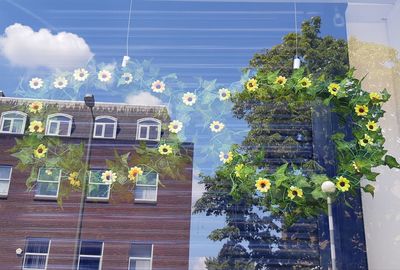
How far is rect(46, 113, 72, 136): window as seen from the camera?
244cm

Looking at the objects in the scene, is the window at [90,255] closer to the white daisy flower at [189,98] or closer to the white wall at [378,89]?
the white daisy flower at [189,98]

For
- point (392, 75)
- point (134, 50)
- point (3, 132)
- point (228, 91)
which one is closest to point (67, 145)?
point (3, 132)

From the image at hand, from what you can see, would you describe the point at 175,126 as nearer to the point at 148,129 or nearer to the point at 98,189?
the point at 148,129

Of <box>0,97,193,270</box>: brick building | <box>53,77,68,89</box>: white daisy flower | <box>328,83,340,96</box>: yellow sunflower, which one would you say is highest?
<box>53,77,68,89</box>: white daisy flower

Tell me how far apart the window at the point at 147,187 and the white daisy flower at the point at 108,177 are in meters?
0.10

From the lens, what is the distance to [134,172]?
2.40 meters

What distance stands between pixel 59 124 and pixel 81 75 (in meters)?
0.25

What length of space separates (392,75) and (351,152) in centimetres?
54

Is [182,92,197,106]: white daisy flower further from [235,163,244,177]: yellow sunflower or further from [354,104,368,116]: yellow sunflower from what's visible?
[354,104,368,116]: yellow sunflower

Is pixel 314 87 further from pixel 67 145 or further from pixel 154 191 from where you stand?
pixel 67 145

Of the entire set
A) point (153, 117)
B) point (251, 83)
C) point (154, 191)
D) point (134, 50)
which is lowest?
point (154, 191)

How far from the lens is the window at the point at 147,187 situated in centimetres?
236

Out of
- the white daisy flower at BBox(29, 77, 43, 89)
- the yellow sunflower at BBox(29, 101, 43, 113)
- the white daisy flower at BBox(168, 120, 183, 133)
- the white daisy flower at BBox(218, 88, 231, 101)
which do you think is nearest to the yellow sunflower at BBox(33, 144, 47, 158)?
the yellow sunflower at BBox(29, 101, 43, 113)

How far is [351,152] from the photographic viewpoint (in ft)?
7.75
